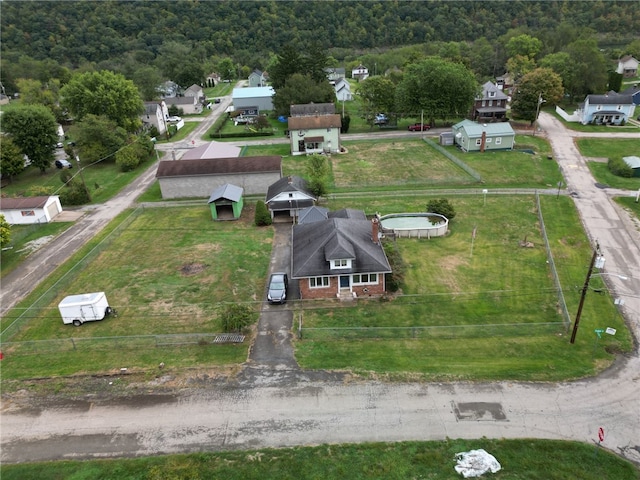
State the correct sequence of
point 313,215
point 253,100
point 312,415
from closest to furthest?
1. point 312,415
2. point 313,215
3. point 253,100

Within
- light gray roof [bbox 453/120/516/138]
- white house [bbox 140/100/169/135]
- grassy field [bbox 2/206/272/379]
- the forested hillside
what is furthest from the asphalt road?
the forested hillside

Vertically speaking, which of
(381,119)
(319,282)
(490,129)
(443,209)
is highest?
(381,119)

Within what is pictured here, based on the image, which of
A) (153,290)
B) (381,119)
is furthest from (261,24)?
(153,290)

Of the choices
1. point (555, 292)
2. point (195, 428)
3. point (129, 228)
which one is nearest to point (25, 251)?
point (129, 228)

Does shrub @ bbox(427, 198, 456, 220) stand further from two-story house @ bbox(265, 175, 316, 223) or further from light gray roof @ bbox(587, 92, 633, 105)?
light gray roof @ bbox(587, 92, 633, 105)

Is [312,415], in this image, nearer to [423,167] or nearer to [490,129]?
[423,167]

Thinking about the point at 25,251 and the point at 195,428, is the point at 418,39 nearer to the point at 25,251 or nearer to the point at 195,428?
the point at 25,251
